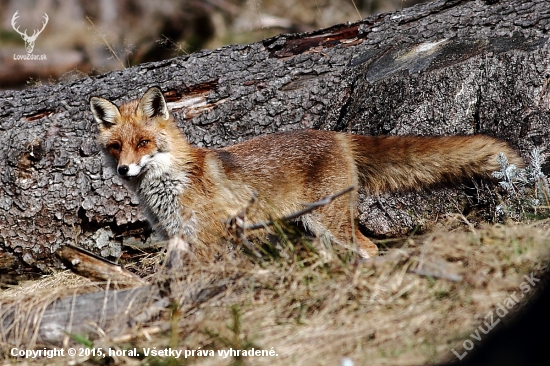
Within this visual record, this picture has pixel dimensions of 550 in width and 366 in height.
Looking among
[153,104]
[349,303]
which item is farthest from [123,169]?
[349,303]

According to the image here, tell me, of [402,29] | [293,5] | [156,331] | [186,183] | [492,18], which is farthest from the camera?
[293,5]

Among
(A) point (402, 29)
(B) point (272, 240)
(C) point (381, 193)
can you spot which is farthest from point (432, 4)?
(B) point (272, 240)

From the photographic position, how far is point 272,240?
15.1 ft

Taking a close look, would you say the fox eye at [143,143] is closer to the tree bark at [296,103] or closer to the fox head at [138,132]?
the fox head at [138,132]

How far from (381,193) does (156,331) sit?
2.55 metres

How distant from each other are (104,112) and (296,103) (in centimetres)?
177

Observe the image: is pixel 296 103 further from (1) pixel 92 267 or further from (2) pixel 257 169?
(1) pixel 92 267

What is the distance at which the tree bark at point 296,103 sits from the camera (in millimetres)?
5109

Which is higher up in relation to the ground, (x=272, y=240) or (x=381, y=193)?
(x=381, y=193)

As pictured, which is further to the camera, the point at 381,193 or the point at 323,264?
the point at 381,193

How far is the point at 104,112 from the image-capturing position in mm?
5211

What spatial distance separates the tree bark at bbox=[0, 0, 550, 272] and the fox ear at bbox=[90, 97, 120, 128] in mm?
474

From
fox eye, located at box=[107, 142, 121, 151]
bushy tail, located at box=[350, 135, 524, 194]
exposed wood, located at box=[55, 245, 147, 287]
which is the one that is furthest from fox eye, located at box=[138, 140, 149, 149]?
bushy tail, located at box=[350, 135, 524, 194]

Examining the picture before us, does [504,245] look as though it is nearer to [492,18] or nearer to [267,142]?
[267,142]
